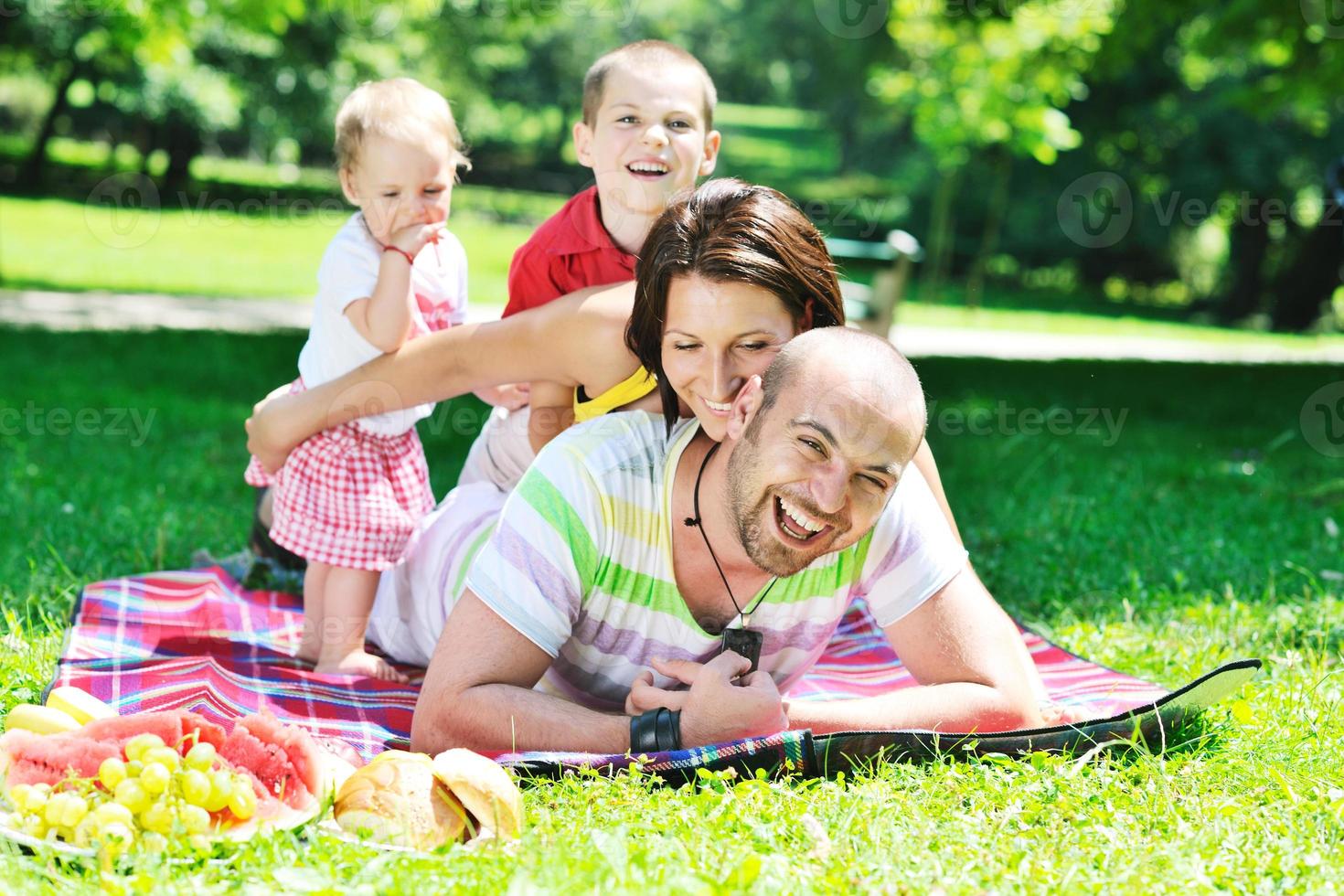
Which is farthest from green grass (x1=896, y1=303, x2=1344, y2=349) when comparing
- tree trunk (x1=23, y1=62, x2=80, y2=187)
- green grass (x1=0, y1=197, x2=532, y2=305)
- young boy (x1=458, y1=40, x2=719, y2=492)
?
tree trunk (x1=23, y1=62, x2=80, y2=187)

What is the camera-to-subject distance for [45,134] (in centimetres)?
2584

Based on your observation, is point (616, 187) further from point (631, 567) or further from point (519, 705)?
point (519, 705)

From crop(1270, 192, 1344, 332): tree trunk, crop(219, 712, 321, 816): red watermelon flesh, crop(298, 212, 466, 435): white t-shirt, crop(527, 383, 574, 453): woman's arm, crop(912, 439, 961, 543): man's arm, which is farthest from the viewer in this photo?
crop(1270, 192, 1344, 332): tree trunk

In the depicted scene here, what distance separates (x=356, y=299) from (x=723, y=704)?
1792mm

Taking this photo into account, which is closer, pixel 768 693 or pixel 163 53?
pixel 768 693

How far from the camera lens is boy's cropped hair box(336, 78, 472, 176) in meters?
4.01

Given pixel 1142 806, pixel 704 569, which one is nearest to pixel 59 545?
pixel 704 569

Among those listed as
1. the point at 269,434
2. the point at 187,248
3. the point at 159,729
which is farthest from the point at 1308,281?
the point at 159,729

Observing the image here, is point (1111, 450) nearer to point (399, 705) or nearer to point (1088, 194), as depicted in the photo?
point (399, 705)

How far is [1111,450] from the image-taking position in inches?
310

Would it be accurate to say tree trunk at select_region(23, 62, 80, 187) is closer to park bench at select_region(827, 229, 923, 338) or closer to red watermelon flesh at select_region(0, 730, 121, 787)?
park bench at select_region(827, 229, 923, 338)

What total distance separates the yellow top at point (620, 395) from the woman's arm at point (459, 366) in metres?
0.07

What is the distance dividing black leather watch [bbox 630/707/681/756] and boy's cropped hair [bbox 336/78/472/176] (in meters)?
1.94

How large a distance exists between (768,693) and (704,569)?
0.33 metres
